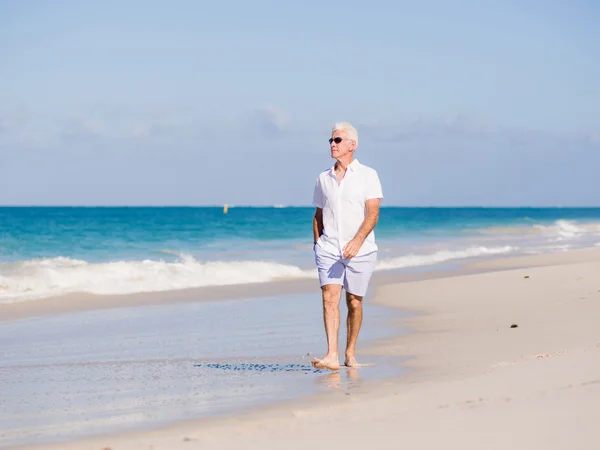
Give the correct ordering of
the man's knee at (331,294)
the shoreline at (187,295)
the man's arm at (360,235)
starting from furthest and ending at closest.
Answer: the shoreline at (187,295) → the man's knee at (331,294) → the man's arm at (360,235)

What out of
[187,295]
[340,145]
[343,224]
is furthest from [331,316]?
[187,295]

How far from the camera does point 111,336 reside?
951 cm

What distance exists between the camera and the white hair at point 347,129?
666 cm

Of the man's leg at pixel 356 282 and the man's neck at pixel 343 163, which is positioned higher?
the man's neck at pixel 343 163

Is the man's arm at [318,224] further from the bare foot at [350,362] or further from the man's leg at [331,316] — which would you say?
the bare foot at [350,362]

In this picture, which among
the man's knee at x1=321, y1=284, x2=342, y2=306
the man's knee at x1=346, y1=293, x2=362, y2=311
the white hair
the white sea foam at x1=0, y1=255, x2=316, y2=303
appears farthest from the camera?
the white sea foam at x1=0, y1=255, x2=316, y2=303

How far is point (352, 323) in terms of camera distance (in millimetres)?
7047

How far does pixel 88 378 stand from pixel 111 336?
2.88 metres

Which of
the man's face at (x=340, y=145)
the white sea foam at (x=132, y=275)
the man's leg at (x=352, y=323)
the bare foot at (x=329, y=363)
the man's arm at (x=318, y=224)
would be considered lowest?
the white sea foam at (x=132, y=275)

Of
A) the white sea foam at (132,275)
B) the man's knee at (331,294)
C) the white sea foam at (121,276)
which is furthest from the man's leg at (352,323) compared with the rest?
the white sea foam at (121,276)

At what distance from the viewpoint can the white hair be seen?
6.66 m

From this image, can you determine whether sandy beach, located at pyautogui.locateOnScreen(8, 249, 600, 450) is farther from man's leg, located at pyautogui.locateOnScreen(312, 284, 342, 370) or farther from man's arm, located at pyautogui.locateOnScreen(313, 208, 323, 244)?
man's arm, located at pyautogui.locateOnScreen(313, 208, 323, 244)

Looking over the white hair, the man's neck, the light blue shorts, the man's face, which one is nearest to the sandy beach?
the light blue shorts

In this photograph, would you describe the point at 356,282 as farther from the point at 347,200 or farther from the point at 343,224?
the point at 347,200
